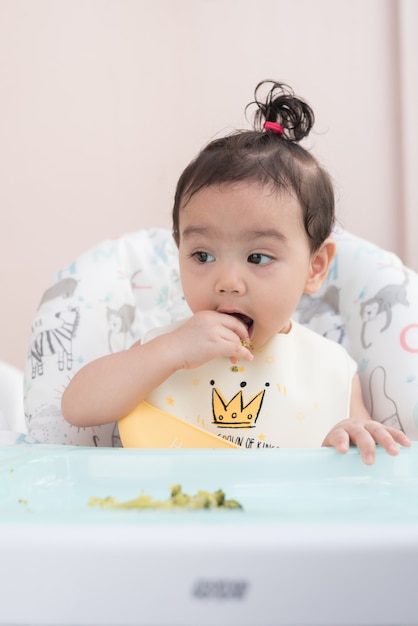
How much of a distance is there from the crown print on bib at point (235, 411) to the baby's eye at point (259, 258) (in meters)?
0.16

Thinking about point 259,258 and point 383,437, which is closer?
point 383,437

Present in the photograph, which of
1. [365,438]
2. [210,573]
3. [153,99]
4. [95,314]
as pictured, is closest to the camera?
[210,573]

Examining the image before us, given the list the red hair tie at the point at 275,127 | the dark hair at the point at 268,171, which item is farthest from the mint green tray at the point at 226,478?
the red hair tie at the point at 275,127

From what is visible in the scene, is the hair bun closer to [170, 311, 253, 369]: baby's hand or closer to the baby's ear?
the baby's ear

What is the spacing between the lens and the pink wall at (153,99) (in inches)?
90.4

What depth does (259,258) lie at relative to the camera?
3.13ft

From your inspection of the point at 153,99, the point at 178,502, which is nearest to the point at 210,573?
the point at 178,502

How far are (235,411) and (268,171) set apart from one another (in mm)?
287

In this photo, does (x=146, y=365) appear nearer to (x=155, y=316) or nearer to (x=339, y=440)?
(x=339, y=440)

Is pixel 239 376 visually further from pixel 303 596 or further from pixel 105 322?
pixel 303 596

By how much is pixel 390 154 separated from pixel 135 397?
160 centimetres

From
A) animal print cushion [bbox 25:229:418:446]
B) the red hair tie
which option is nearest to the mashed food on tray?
animal print cushion [bbox 25:229:418:446]

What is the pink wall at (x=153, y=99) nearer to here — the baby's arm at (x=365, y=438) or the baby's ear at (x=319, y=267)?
the baby's ear at (x=319, y=267)

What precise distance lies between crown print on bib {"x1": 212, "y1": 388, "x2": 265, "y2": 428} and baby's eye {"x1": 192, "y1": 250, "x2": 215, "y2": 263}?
0.16 metres
